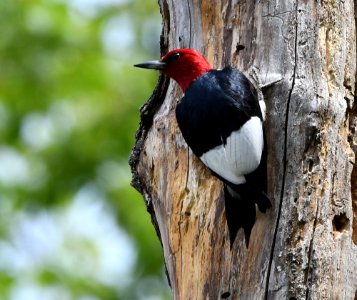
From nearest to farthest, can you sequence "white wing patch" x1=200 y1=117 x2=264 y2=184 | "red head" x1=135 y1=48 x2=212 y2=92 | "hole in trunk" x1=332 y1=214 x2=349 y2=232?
"white wing patch" x1=200 y1=117 x2=264 y2=184, "hole in trunk" x1=332 y1=214 x2=349 y2=232, "red head" x1=135 y1=48 x2=212 y2=92

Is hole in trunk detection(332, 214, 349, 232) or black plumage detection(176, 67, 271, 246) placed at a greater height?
black plumage detection(176, 67, 271, 246)

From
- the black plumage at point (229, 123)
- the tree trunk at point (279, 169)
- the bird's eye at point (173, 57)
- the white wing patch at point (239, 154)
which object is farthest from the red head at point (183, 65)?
the white wing patch at point (239, 154)

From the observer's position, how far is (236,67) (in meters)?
3.87

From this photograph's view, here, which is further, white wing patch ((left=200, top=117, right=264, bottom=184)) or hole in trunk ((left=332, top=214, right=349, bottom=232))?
hole in trunk ((left=332, top=214, right=349, bottom=232))

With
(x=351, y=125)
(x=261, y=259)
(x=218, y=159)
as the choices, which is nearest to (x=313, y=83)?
(x=351, y=125)

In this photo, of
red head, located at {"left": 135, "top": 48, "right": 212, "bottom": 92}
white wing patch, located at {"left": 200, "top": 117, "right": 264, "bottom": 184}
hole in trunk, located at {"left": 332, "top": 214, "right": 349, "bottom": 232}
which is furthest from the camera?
red head, located at {"left": 135, "top": 48, "right": 212, "bottom": 92}

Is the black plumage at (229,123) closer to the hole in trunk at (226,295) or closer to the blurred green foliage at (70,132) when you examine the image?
the hole in trunk at (226,295)

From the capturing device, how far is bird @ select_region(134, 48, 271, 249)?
11.4ft

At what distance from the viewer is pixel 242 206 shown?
3.53 meters

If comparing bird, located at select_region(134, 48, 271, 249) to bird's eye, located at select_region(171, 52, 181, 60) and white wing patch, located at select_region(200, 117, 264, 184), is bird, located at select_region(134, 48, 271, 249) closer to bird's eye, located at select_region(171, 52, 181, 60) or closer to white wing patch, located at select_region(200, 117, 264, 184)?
white wing patch, located at select_region(200, 117, 264, 184)

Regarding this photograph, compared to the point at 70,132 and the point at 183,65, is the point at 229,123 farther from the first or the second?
the point at 70,132

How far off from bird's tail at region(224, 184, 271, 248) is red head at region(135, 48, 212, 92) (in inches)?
23.9

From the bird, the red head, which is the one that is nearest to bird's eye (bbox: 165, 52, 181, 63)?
the red head

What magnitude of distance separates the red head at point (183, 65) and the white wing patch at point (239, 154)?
1.61ft
